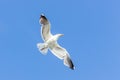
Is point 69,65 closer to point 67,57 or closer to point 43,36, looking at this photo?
point 67,57

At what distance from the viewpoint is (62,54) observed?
12008 millimetres

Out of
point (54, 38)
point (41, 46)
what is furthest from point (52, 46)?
point (41, 46)

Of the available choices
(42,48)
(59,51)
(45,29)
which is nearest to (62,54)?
(59,51)

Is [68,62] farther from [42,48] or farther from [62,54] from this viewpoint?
[42,48]

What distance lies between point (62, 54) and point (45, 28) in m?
1.24

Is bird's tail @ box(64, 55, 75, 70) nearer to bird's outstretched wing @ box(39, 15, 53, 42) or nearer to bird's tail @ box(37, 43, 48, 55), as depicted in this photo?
bird's outstretched wing @ box(39, 15, 53, 42)

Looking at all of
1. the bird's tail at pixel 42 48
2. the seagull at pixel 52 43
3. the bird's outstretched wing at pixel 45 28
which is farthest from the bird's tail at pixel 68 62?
the bird's tail at pixel 42 48

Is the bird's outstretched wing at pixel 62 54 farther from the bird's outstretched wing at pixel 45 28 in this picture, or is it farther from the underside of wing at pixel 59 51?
the bird's outstretched wing at pixel 45 28

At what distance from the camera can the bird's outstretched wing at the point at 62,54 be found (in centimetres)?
1188

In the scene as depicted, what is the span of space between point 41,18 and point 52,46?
3.78 feet

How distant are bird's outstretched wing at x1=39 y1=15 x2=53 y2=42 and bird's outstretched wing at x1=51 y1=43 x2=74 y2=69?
0.60 m

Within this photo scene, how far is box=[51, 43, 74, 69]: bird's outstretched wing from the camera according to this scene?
39.0 feet

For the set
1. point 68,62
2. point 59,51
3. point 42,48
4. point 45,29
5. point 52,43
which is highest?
point 45,29

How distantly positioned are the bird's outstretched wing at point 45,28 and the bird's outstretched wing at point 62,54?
1.96 feet
